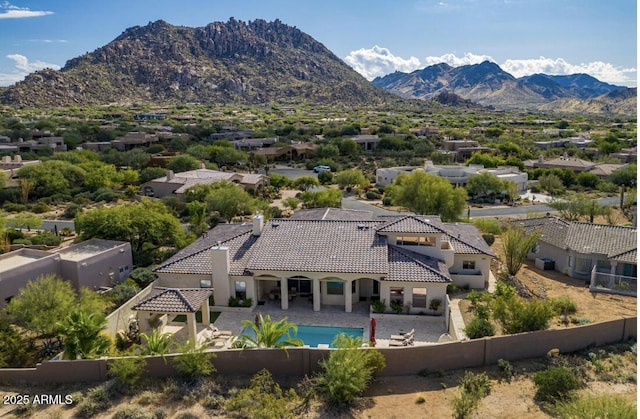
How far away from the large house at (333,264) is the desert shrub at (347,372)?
7.03 meters

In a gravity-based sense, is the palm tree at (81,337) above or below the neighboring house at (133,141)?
below

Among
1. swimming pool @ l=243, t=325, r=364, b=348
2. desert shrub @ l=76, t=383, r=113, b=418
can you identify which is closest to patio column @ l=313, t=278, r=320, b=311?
swimming pool @ l=243, t=325, r=364, b=348

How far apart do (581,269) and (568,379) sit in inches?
693

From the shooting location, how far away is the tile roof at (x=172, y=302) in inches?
896

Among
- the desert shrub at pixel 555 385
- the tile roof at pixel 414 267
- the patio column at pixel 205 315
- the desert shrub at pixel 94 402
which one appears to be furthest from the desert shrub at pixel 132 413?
the desert shrub at pixel 555 385

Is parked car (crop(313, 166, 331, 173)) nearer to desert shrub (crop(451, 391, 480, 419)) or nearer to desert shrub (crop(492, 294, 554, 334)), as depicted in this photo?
desert shrub (crop(492, 294, 554, 334))

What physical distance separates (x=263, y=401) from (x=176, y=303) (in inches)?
311

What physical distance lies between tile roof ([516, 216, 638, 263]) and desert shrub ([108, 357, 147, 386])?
28012 millimetres

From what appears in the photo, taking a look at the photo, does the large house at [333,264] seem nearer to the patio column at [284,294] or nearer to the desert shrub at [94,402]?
the patio column at [284,294]

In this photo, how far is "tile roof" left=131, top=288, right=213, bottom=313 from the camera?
2275 centimetres

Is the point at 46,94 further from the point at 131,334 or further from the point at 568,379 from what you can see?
the point at 568,379

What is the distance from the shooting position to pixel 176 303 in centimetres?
2303

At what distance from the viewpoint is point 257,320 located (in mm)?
24797

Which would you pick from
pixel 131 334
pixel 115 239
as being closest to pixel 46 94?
pixel 115 239
